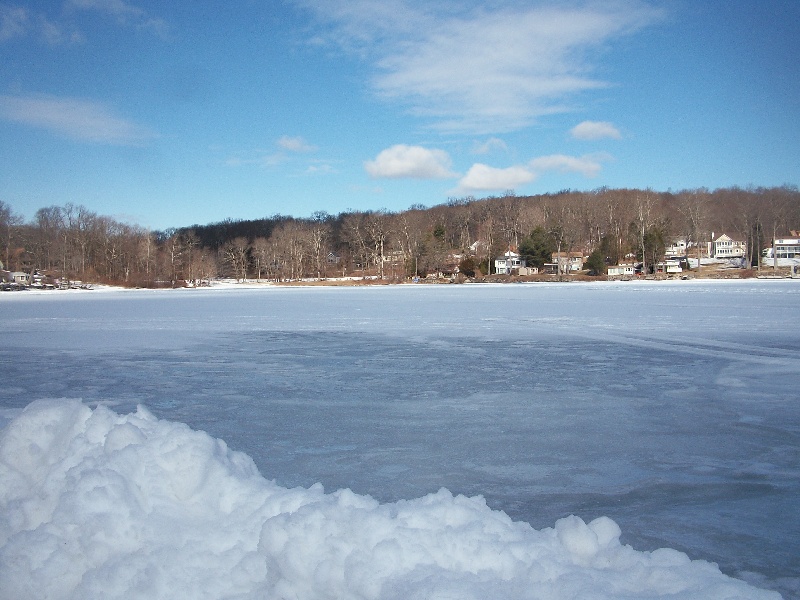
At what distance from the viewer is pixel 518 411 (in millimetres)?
5141

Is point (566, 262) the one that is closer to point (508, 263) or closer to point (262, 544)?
point (508, 263)

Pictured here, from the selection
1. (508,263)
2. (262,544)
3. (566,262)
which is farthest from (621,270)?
(262,544)

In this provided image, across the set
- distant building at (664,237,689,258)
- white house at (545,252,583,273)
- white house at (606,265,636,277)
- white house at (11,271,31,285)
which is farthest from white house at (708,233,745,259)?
white house at (11,271,31,285)

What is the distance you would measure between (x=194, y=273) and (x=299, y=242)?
13.6 metres

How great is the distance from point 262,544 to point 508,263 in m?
66.8

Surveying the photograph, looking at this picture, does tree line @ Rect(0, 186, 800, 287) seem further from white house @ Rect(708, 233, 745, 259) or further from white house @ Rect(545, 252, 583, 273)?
white house @ Rect(708, 233, 745, 259)

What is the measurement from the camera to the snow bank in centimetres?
202

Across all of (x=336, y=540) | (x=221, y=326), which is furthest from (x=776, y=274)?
(x=336, y=540)

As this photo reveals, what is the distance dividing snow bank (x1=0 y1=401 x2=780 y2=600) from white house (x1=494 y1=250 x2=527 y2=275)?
63822mm

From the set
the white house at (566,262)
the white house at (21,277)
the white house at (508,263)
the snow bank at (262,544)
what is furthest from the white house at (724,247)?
the snow bank at (262,544)

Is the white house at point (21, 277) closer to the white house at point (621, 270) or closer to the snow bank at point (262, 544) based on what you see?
the white house at point (621, 270)

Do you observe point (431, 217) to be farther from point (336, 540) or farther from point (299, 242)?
point (336, 540)

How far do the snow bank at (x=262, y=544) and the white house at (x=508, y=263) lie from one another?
63822mm

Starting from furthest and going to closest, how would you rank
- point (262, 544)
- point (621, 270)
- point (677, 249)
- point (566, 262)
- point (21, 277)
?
1. point (677, 249)
2. point (566, 262)
3. point (621, 270)
4. point (21, 277)
5. point (262, 544)
